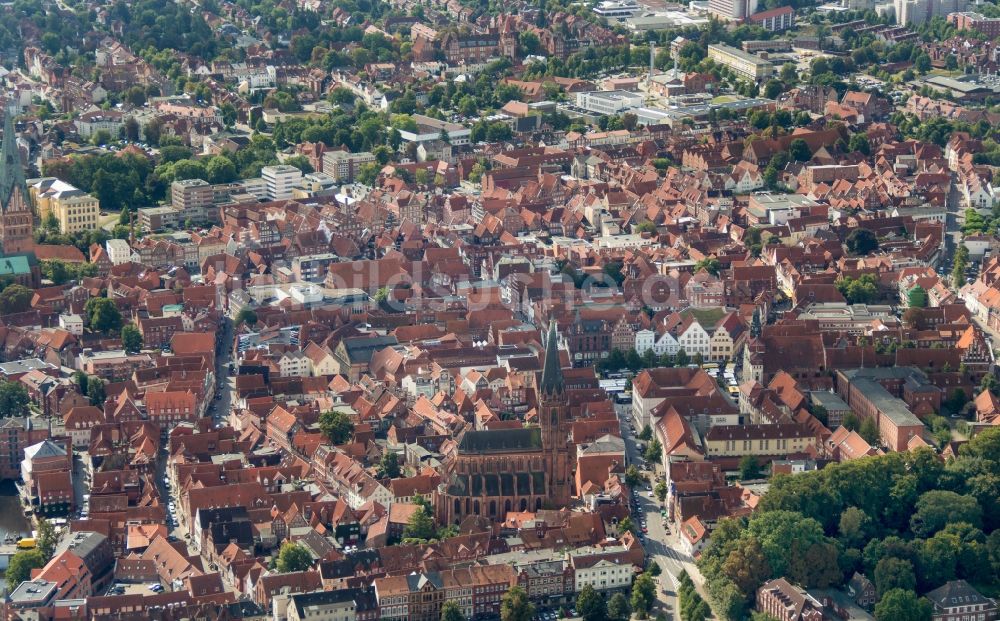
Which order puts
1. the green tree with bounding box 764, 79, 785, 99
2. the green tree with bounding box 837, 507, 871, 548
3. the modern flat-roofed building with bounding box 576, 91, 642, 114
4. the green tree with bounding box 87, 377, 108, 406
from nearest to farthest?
the green tree with bounding box 837, 507, 871, 548, the green tree with bounding box 87, 377, 108, 406, the modern flat-roofed building with bounding box 576, 91, 642, 114, the green tree with bounding box 764, 79, 785, 99

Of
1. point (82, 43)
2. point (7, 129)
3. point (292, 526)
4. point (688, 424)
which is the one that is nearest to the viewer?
point (292, 526)

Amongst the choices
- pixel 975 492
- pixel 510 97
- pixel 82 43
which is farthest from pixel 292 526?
pixel 82 43

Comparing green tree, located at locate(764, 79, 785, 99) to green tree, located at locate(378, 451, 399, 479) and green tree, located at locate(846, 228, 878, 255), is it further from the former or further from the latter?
green tree, located at locate(378, 451, 399, 479)

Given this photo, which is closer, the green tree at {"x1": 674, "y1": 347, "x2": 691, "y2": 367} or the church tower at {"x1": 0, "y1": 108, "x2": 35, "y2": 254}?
the green tree at {"x1": 674, "y1": 347, "x2": 691, "y2": 367}

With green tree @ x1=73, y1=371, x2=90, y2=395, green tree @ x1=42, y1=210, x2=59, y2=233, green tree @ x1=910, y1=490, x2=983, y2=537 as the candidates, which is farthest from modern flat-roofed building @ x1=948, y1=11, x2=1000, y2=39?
green tree @ x1=910, y1=490, x2=983, y2=537

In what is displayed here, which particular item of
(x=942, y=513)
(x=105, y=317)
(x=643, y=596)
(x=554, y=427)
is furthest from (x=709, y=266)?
(x=643, y=596)

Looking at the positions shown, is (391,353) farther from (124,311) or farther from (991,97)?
(991,97)

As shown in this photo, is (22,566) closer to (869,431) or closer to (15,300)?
(15,300)
